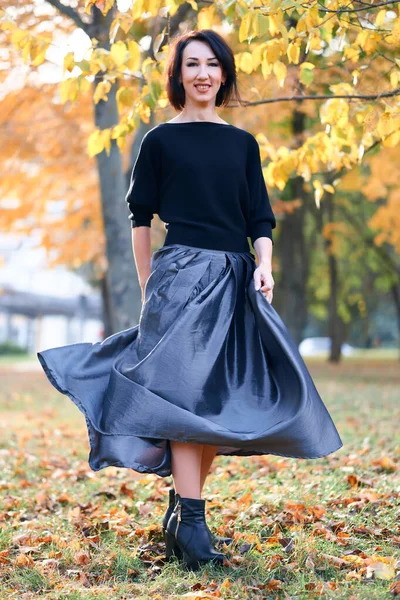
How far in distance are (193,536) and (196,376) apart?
64 cm

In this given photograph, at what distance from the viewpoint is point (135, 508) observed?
435 centimetres

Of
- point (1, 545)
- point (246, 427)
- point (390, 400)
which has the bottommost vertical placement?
point (390, 400)

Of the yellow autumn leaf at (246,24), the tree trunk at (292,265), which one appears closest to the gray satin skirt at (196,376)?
the yellow autumn leaf at (246,24)

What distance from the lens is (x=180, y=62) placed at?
136 inches

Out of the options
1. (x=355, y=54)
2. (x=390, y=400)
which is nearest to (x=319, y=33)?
(x=355, y=54)

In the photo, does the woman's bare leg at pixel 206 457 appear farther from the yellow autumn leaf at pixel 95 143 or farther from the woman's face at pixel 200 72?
the yellow autumn leaf at pixel 95 143

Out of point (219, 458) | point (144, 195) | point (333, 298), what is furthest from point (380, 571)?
point (333, 298)

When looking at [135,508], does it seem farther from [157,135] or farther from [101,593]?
[157,135]

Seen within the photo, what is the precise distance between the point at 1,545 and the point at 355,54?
3.11 metres

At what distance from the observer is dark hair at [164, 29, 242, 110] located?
3404mm

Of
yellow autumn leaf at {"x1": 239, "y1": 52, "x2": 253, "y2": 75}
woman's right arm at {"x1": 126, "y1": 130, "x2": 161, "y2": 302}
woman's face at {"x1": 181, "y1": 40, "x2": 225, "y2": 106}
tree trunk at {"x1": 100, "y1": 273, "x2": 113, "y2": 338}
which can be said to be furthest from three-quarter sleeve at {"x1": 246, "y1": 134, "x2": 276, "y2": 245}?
tree trunk at {"x1": 100, "y1": 273, "x2": 113, "y2": 338}

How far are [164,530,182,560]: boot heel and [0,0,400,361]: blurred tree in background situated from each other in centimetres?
211

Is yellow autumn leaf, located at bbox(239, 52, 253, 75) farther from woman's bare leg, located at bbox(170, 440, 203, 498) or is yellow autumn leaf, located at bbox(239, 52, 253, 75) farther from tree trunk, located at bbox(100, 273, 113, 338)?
tree trunk, located at bbox(100, 273, 113, 338)

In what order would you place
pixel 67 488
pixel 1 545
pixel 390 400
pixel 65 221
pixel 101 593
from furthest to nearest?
pixel 65 221 < pixel 390 400 < pixel 67 488 < pixel 1 545 < pixel 101 593
